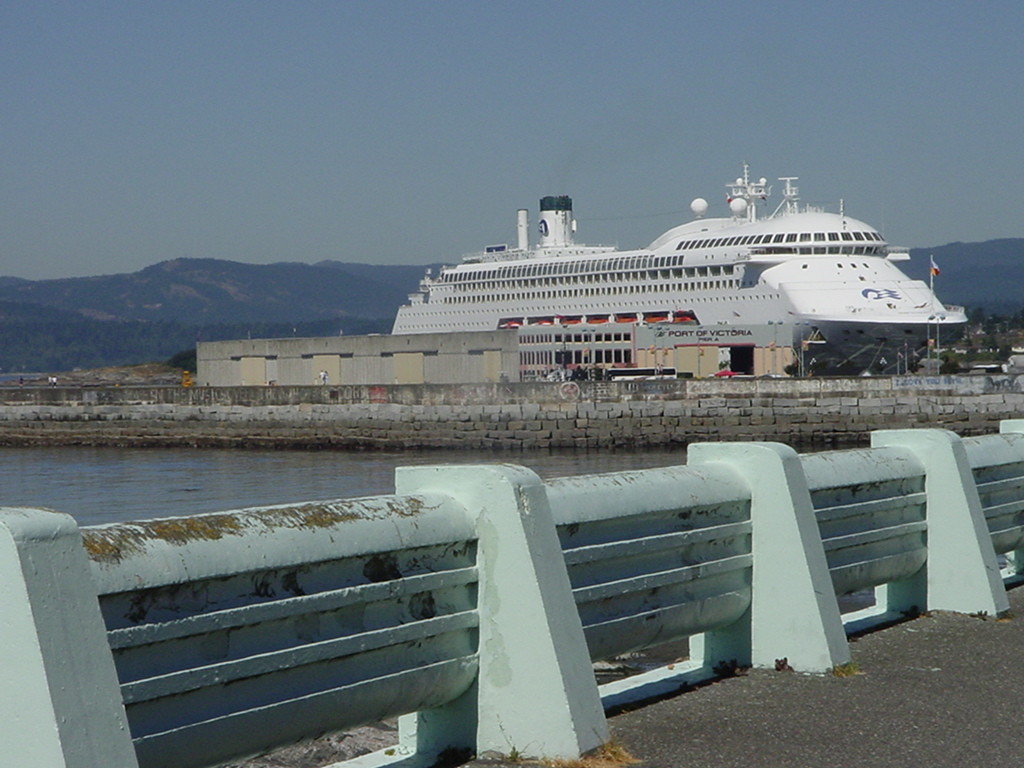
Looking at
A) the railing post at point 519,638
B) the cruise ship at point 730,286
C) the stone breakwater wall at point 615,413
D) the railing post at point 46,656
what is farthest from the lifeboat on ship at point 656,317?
the railing post at point 46,656

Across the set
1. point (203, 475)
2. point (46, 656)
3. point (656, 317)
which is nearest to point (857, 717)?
point (46, 656)

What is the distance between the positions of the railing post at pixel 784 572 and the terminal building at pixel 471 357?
39.7 m

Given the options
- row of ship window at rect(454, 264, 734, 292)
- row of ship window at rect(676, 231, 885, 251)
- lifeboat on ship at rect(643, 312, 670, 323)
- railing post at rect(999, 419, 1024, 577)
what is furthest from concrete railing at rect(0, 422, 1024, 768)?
lifeboat on ship at rect(643, 312, 670, 323)

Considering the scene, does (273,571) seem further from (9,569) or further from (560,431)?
(560,431)

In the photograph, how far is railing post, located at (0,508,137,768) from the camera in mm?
2834

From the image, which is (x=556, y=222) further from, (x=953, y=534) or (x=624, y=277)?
(x=953, y=534)

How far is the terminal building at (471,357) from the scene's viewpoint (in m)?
46.6

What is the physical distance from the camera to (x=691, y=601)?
5.10m

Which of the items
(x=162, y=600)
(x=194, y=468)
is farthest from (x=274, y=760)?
(x=194, y=468)

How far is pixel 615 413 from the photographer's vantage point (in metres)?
39.7

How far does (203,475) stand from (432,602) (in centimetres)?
2887

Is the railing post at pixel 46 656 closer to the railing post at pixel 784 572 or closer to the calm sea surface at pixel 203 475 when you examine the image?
the railing post at pixel 784 572

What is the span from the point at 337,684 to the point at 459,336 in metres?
43.0

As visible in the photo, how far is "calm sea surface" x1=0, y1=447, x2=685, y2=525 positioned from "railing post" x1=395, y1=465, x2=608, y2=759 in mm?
18002
